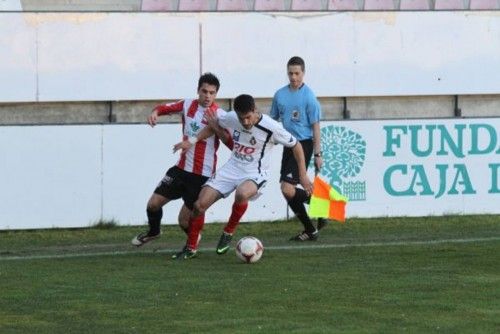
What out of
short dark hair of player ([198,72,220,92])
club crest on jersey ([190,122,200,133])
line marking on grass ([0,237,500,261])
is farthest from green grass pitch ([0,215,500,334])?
short dark hair of player ([198,72,220,92])

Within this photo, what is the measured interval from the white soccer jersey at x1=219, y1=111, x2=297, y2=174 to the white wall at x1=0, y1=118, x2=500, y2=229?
15.5 ft

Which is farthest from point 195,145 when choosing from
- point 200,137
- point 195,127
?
point 200,137

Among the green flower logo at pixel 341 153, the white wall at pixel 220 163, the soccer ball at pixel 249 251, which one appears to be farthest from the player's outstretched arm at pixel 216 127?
the green flower logo at pixel 341 153

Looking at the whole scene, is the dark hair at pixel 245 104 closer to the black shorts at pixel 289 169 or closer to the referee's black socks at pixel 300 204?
the black shorts at pixel 289 169

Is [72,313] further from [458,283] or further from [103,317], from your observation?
[458,283]

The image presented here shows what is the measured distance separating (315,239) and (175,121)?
4163mm

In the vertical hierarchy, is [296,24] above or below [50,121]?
above

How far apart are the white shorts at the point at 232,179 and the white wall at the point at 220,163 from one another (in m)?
4.66

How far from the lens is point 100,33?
20031 millimetres

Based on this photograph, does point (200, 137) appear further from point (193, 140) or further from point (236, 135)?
point (236, 135)

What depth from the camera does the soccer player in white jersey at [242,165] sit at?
14.0 metres

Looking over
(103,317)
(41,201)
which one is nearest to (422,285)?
(103,317)

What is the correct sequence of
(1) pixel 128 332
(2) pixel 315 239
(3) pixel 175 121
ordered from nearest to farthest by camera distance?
(1) pixel 128 332 → (2) pixel 315 239 → (3) pixel 175 121

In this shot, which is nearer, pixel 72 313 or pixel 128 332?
pixel 128 332
